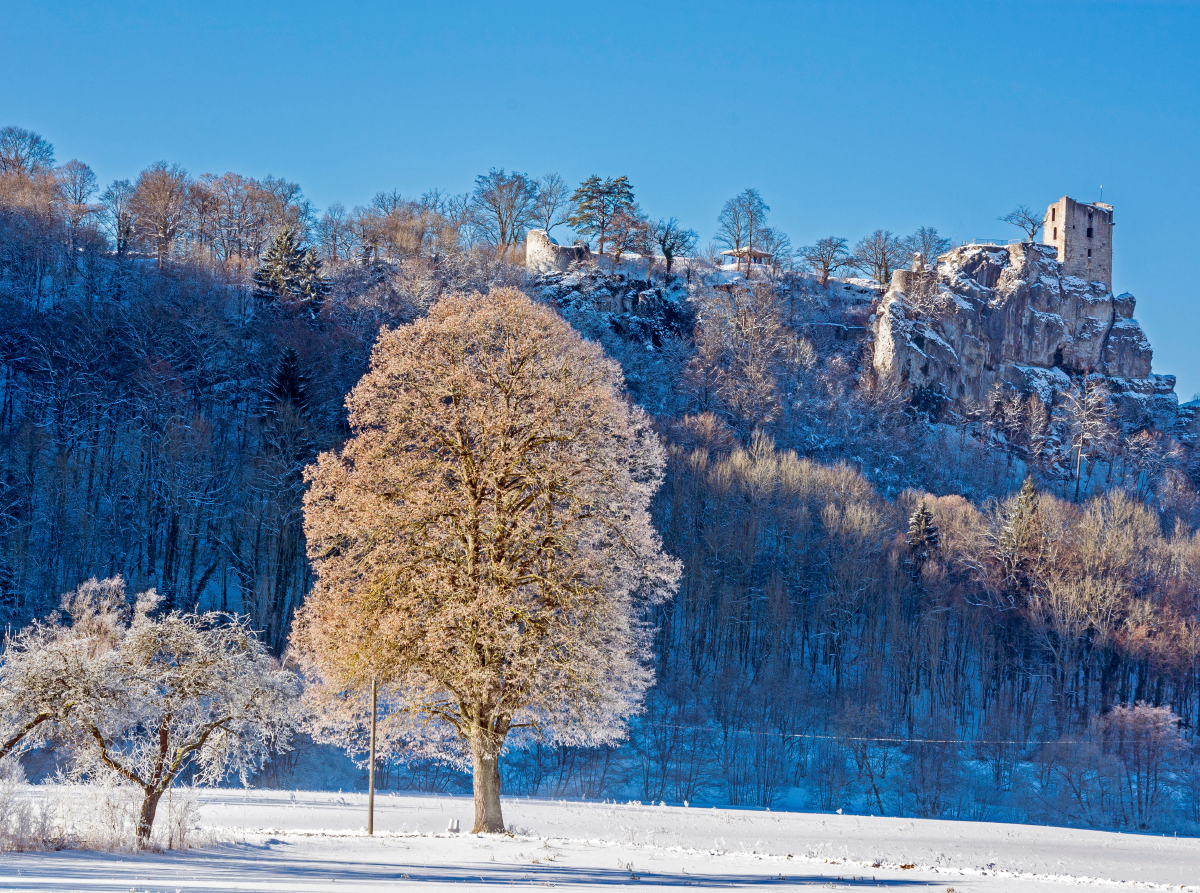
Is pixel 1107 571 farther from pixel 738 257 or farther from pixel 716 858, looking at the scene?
pixel 738 257

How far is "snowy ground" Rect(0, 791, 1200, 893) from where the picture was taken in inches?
392

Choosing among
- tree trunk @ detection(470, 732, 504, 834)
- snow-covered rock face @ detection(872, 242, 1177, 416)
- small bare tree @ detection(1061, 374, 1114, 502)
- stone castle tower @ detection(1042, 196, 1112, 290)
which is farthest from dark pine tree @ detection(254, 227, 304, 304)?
stone castle tower @ detection(1042, 196, 1112, 290)

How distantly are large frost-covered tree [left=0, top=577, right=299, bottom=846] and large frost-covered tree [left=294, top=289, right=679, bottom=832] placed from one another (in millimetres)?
1946

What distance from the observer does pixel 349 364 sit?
213ft

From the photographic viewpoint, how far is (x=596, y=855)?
47.6ft

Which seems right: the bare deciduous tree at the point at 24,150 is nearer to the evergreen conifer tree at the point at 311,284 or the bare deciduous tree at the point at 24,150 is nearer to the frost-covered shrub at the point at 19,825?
the evergreen conifer tree at the point at 311,284

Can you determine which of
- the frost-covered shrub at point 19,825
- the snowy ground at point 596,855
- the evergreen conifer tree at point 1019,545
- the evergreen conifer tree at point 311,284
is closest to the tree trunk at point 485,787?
the snowy ground at point 596,855

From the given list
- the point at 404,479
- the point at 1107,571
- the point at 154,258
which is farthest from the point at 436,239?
the point at 404,479

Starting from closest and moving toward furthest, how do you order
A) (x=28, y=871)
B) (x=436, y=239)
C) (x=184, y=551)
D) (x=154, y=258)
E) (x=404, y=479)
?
1. (x=28, y=871)
2. (x=404, y=479)
3. (x=184, y=551)
4. (x=154, y=258)
5. (x=436, y=239)

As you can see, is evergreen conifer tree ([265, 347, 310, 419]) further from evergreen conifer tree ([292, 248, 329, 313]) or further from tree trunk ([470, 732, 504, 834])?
tree trunk ([470, 732, 504, 834])

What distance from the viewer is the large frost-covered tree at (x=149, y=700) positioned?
41.4 feet

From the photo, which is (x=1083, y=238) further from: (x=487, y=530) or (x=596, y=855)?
(x=596, y=855)

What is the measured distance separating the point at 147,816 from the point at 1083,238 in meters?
118

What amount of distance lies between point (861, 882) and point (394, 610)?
8052 mm
